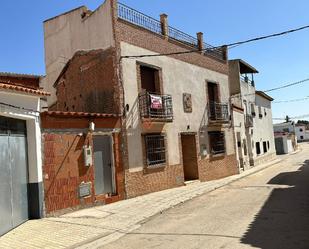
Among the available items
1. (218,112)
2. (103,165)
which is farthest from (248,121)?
(103,165)

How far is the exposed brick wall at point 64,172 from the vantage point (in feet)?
36.1

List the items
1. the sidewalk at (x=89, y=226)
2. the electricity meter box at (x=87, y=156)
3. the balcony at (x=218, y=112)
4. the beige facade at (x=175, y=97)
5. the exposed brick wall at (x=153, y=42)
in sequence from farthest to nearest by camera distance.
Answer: the balcony at (x=218, y=112), the exposed brick wall at (x=153, y=42), the beige facade at (x=175, y=97), the electricity meter box at (x=87, y=156), the sidewalk at (x=89, y=226)

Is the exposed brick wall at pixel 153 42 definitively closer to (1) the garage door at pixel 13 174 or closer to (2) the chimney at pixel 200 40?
(2) the chimney at pixel 200 40

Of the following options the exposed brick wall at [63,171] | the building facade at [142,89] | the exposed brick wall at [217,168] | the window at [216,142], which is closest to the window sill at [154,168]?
the building facade at [142,89]

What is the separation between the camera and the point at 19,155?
10.2 m

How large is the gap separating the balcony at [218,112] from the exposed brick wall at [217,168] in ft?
7.44

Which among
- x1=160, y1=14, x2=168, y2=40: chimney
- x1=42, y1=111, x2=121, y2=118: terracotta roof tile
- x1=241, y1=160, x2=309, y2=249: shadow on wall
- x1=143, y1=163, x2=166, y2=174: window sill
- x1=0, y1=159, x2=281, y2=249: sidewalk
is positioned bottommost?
x1=241, y1=160, x2=309, y2=249: shadow on wall

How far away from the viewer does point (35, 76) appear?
19.9 m

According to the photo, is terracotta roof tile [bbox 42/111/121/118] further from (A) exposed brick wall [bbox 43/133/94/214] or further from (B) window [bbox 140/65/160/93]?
(B) window [bbox 140/65/160/93]

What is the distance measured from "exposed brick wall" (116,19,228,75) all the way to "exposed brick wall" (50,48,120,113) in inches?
41.1

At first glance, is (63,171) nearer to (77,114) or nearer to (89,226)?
(77,114)

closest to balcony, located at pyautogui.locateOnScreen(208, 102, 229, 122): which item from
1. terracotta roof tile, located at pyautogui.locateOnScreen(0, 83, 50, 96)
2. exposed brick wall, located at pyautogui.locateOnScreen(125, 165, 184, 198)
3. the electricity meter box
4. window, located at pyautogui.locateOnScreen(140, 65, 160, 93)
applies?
exposed brick wall, located at pyautogui.locateOnScreen(125, 165, 184, 198)

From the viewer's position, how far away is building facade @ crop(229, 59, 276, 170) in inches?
1014

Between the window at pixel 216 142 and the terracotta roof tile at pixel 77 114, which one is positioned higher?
the terracotta roof tile at pixel 77 114
